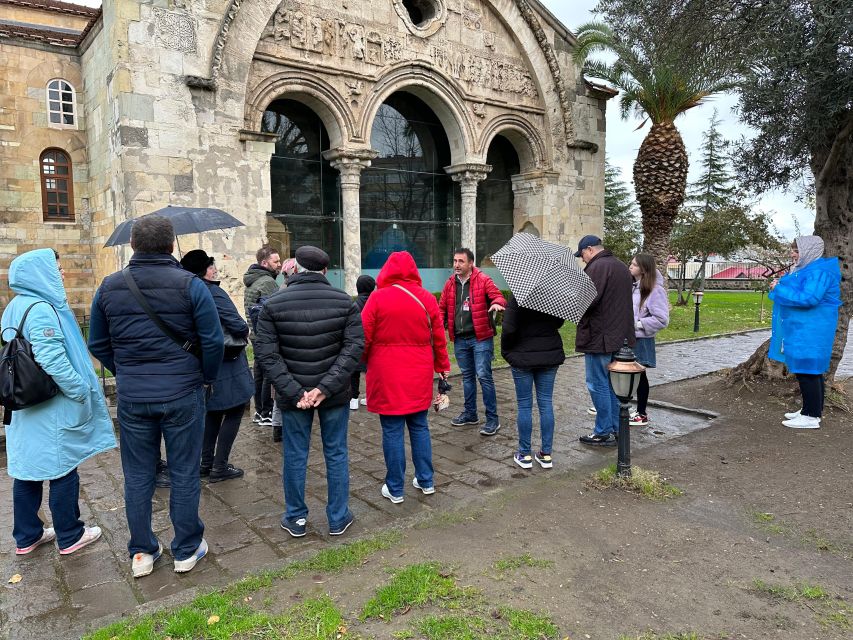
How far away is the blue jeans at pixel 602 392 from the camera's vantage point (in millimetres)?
5684

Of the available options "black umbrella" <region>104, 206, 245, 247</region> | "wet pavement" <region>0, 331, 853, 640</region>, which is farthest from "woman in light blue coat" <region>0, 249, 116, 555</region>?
"black umbrella" <region>104, 206, 245, 247</region>

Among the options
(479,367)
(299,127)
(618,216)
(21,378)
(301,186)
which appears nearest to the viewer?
(21,378)

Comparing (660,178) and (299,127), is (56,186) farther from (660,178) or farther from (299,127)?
(660,178)

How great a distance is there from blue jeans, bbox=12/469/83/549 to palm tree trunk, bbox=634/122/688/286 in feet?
52.0

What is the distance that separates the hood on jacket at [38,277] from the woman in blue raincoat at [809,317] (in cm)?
653

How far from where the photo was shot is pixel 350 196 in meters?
13.9

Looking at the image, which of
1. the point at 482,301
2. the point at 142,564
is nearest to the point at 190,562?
the point at 142,564

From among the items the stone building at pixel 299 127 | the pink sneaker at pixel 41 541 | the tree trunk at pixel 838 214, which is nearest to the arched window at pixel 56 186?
the stone building at pixel 299 127

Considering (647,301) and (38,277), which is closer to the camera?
(38,277)

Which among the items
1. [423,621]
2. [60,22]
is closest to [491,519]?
[423,621]

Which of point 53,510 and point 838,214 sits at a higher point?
point 838,214

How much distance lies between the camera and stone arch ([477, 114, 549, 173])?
52.2ft

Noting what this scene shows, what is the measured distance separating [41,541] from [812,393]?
7039 millimetres

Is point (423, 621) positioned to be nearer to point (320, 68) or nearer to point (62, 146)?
point (320, 68)
